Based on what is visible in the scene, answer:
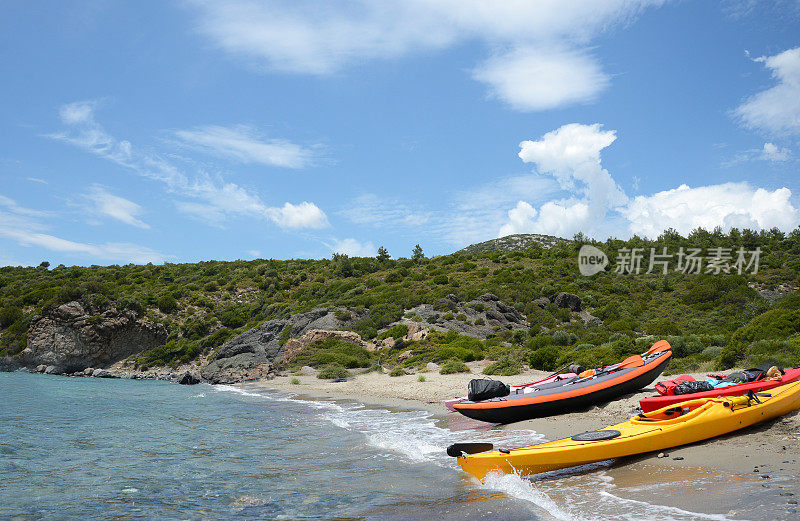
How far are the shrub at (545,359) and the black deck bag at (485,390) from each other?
8.25m

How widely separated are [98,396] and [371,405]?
15203 mm

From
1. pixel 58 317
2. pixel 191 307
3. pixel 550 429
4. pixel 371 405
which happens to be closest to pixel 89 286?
pixel 58 317

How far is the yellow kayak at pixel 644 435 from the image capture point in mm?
6883

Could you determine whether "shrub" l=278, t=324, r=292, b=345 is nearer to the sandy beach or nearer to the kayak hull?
the sandy beach

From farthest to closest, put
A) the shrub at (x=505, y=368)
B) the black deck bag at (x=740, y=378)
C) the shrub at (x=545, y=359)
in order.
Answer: the shrub at (x=545, y=359) < the shrub at (x=505, y=368) < the black deck bag at (x=740, y=378)

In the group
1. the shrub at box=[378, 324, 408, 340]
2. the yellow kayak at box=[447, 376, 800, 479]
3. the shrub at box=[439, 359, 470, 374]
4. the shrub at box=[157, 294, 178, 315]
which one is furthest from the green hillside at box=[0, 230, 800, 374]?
the yellow kayak at box=[447, 376, 800, 479]

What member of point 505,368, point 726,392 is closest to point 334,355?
point 505,368

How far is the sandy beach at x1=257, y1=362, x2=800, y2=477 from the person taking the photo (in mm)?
6730

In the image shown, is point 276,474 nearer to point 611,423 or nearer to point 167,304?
point 611,423

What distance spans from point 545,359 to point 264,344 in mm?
25088

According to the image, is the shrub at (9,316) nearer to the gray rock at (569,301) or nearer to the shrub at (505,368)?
the shrub at (505,368)

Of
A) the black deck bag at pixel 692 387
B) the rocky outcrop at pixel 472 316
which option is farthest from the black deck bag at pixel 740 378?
the rocky outcrop at pixel 472 316

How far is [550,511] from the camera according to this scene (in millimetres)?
5684

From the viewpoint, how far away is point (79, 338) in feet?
141
